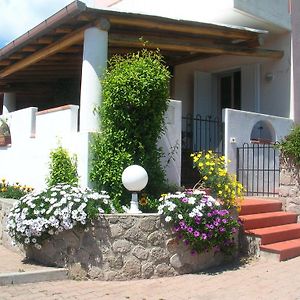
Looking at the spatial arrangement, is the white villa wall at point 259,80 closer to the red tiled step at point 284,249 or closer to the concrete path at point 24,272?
the red tiled step at point 284,249

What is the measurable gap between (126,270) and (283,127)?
6064mm

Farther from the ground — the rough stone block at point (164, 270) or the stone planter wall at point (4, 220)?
the stone planter wall at point (4, 220)

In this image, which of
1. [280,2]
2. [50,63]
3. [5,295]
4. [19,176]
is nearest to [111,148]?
[5,295]

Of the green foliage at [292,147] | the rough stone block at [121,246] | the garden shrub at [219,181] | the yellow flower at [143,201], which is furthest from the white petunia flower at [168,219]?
the green foliage at [292,147]

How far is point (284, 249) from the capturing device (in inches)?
292

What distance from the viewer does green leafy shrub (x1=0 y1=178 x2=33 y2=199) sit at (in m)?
8.71

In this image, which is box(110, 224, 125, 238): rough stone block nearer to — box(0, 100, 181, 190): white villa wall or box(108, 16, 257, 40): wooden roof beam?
box(0, 100, 181, 190): white villa wall

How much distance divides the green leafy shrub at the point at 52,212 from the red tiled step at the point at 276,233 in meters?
2.64

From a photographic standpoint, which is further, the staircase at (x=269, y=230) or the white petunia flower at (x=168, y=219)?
the staircase at (x=269, y=230)

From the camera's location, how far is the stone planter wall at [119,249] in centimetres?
631

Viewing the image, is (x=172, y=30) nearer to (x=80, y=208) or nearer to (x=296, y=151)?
(x=296, y=151)

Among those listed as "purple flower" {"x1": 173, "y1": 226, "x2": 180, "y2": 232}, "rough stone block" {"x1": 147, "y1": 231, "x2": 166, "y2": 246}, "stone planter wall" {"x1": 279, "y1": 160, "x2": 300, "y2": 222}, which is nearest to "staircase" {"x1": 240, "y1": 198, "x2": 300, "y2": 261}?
"stone planter wall" {"x1": 279, "y1": 160, "x2": 300, "y2": 222}

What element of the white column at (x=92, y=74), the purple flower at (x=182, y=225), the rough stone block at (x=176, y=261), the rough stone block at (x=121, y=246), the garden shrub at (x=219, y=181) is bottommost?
the rough stone block at (x=176, y=261)

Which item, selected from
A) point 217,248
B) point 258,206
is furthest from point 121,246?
point 258,206
